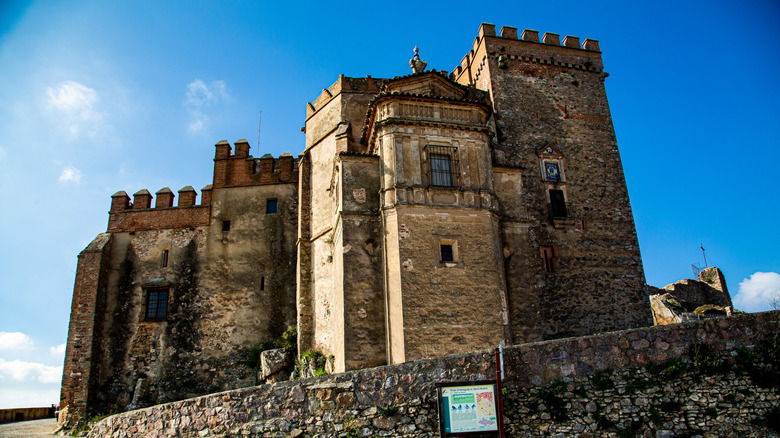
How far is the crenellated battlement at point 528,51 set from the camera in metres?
26.5

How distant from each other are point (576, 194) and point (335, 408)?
18538 mm

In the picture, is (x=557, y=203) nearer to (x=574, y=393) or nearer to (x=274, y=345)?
(x=274, y=345)

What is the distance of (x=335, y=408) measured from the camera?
33.0ft

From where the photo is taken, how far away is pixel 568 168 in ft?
83.5

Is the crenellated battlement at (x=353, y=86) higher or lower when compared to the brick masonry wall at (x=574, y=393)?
higher

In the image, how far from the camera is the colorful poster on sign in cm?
874

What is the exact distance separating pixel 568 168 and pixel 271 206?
1468 centimetres

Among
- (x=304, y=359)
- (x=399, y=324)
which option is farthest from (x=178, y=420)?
(x=304, y=359)

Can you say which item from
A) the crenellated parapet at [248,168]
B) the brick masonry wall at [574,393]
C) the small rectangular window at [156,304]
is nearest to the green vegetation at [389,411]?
the brick masonry wall at [574,393]

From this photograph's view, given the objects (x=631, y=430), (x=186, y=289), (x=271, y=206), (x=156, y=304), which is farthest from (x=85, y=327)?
(x=631, y=430)

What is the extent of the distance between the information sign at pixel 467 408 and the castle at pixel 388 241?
6.56 m

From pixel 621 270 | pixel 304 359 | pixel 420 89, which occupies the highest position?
pixel 420 89

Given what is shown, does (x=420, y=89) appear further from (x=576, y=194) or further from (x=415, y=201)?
(x=576, y=194)

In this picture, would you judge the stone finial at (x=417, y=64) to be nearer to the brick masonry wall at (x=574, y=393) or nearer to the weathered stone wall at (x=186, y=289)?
the weathered stone wall at (x=186, y=289)
